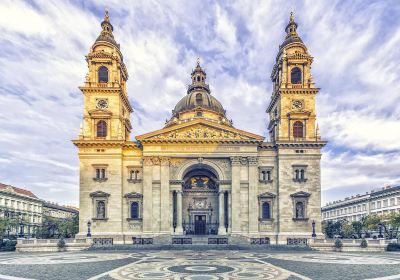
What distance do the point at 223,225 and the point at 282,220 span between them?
8282mm

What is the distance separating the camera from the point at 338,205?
117 m

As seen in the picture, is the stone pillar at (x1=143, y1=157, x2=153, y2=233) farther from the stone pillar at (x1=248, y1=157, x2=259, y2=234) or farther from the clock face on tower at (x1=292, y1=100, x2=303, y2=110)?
the clock face on tower at (x1=292, y1=100, x2=303, y2=110)

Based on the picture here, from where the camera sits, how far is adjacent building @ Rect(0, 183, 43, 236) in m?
80.1

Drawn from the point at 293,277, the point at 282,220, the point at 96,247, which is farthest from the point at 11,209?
the point at 293,277

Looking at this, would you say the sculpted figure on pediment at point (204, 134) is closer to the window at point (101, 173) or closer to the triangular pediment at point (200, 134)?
the triangular pediment at point (200, 134)

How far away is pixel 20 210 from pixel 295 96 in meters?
71.7

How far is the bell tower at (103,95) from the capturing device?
5262 cm

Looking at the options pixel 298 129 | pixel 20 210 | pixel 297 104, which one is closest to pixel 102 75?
pixel 297 104

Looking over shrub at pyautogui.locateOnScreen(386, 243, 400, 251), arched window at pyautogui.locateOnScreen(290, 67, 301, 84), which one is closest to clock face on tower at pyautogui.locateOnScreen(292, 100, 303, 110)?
arched window at pyautogui.locateOnScreen(290, 67, 301, 84)

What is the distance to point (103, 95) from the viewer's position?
53.5 m

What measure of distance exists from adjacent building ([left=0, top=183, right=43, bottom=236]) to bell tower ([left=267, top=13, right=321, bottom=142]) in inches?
2250

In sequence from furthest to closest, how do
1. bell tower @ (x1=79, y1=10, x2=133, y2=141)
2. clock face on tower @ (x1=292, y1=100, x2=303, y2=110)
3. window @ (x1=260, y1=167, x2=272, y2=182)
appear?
clock face on tower @ (x1=292, y1=100, x2=303, y2=110) → bell tower @ (x1=79, y1=10, x2=133, y2=141) → window @ (x1=260, y1=167, x2=272, y2=182)

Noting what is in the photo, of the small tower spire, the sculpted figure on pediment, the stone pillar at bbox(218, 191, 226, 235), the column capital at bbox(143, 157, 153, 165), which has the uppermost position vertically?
the small tower spire

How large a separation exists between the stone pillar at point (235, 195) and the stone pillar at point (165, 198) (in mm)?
9070
